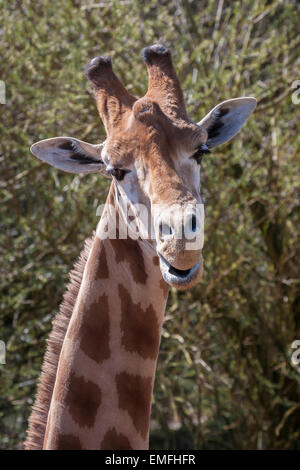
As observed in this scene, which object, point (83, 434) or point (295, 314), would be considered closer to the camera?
point (83, 434)

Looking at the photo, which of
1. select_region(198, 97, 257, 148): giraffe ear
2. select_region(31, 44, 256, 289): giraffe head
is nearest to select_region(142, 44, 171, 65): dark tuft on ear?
select_region(31, 44, 256, 289): giraffe head

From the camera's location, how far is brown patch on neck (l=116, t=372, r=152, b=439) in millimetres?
2496

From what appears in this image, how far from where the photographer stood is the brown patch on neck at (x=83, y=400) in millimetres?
2432

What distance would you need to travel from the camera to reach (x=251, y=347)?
5809mm

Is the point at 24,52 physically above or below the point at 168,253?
above

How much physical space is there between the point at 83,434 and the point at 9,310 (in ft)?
11.2

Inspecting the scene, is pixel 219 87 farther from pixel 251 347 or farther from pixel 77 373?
pixel 77 373

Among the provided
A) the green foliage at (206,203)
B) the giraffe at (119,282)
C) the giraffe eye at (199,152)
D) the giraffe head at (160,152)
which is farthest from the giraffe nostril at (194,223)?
the green foliage at (206,203)

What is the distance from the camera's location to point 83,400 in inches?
96.4

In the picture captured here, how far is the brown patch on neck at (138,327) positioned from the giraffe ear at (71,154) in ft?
1.78

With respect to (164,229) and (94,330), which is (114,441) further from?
(164,229)

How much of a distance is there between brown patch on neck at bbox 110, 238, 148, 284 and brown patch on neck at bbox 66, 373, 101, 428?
0.44 meters

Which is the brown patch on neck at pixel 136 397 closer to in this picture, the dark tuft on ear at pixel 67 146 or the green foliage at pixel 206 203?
the dark tuft on ear at pixel 67 146
